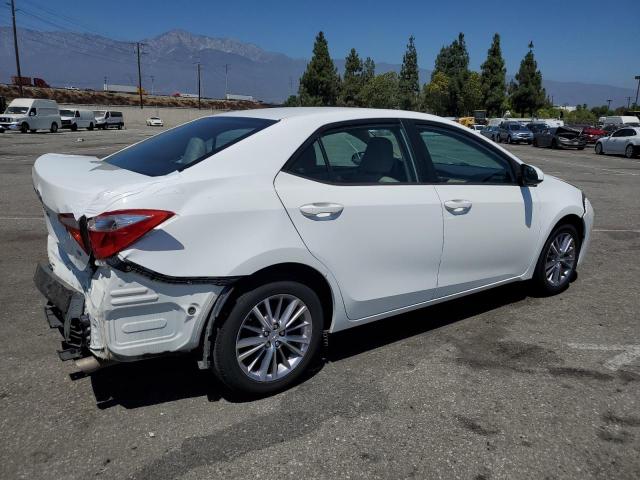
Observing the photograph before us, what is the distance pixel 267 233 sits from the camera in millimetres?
3078

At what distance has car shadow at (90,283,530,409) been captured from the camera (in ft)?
10.9

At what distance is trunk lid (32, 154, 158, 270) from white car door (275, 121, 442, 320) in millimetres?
847

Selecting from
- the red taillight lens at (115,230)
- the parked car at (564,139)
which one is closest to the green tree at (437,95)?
the parked car at (564,139)

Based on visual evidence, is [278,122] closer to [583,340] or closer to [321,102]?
[583,340]

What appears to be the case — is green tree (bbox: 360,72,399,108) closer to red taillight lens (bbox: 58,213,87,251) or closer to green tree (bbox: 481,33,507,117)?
green tree (bbox: 481,33,507,117)

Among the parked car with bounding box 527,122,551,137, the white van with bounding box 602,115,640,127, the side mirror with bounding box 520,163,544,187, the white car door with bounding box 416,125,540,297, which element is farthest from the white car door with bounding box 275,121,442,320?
the white van with bounding box 602,115,640,127

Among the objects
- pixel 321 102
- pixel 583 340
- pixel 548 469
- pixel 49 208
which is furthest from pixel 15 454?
pixel 321 102

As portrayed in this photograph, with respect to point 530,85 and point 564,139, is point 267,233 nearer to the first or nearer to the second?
point 564,139

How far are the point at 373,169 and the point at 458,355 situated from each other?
4.69 feet

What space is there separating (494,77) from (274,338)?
75.2 meters

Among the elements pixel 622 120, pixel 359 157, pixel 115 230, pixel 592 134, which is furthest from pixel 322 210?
pixel 622 120

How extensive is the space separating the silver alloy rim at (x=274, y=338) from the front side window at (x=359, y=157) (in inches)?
31.1

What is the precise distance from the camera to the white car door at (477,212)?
13.1 feet

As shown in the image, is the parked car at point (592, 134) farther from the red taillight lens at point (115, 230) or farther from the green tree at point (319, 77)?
the red taillight lens at point (115, 230)
